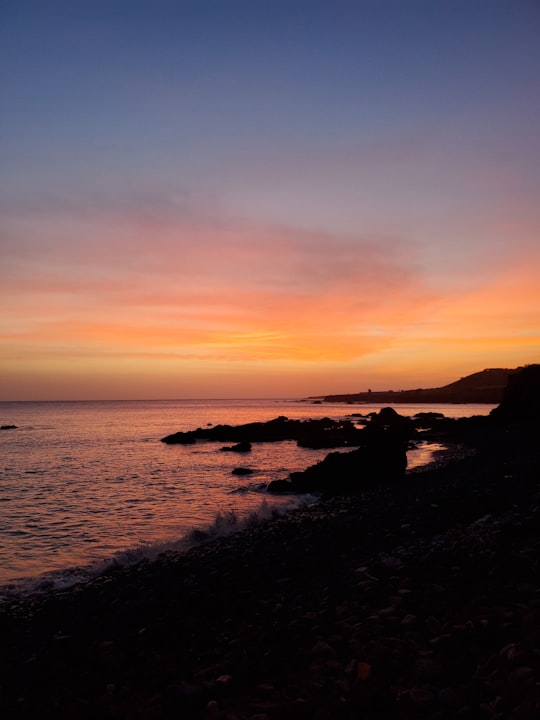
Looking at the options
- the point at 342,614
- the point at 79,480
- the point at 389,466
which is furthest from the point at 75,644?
the point at 79,480

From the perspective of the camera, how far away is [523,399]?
226 ft

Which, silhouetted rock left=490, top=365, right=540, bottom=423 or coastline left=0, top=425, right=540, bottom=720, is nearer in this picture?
coastline left=0, top=425, right=540, bottom=720

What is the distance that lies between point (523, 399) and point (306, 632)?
71.6 meters

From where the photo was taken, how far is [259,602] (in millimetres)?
9414

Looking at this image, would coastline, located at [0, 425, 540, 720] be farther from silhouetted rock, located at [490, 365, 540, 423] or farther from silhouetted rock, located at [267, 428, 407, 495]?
silhouetted rock, located at [490, 365, 540, 423]

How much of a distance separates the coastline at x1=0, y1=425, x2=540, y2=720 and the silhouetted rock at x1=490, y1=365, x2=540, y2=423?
6064cm

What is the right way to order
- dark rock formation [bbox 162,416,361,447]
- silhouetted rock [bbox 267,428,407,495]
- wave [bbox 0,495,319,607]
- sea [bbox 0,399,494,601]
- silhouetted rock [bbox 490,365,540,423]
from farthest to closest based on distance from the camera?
dark rock formation [bbox 162,416,361,447]
silhouetted rock [bbox 490,365,540,423]
silhouetted rock [bbox 267,428,407,495]
sea [bbox 0,399,494,601]
wave [bbox 0,495,319,607]

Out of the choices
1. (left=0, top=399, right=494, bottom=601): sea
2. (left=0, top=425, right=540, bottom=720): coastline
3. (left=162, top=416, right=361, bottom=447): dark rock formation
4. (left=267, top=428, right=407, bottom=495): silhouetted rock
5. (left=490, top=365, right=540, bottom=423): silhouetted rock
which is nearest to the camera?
(left=0, top=425, right=540, bottom=720): coastline

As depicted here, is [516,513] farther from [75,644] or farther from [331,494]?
[331,494]

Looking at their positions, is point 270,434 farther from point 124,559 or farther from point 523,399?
point 124,559

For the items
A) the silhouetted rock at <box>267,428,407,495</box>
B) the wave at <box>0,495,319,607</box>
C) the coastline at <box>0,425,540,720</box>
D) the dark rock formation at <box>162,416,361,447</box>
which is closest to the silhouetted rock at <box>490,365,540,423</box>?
the dark rock formation at <box>162,416,361,447</box>

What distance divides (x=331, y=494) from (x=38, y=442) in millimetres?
55839

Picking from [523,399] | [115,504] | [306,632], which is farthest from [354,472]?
[523,399]

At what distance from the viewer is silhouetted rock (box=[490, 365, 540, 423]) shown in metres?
66.9
